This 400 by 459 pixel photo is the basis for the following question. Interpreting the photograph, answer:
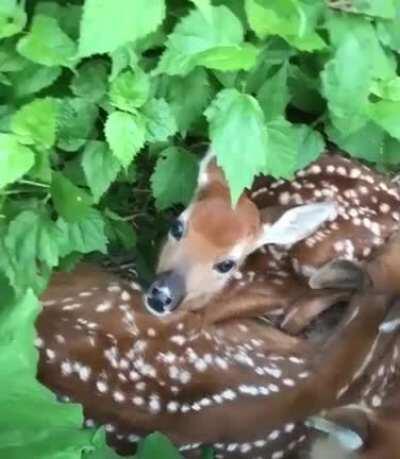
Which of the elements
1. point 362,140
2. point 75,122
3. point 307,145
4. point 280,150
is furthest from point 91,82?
point 362,140

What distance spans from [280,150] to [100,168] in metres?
0.38

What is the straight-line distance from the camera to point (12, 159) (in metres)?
2.16

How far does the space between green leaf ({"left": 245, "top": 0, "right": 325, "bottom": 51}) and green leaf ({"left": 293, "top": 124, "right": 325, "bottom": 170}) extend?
12.6 inches

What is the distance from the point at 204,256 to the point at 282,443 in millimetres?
408

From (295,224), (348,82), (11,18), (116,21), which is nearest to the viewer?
(116,21)

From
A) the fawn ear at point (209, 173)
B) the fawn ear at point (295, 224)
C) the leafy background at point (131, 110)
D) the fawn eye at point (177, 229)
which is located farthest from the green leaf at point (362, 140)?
the fawn eye at point (177, 229)

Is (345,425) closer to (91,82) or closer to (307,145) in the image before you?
(307,145)

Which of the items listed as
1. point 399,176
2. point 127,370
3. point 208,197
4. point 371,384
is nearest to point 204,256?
point 208,197

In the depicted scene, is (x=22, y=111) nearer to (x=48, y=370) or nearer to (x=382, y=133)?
(x=48, y=370)

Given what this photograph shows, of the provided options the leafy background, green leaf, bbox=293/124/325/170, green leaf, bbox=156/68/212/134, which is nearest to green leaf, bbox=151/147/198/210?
the leafy background

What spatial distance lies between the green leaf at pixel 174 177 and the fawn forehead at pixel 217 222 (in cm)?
9

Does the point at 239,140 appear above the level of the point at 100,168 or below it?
above

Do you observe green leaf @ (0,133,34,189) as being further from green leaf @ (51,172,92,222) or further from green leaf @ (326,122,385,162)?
green leaf @ (326,122,385,162)

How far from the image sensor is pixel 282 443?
255 cm
